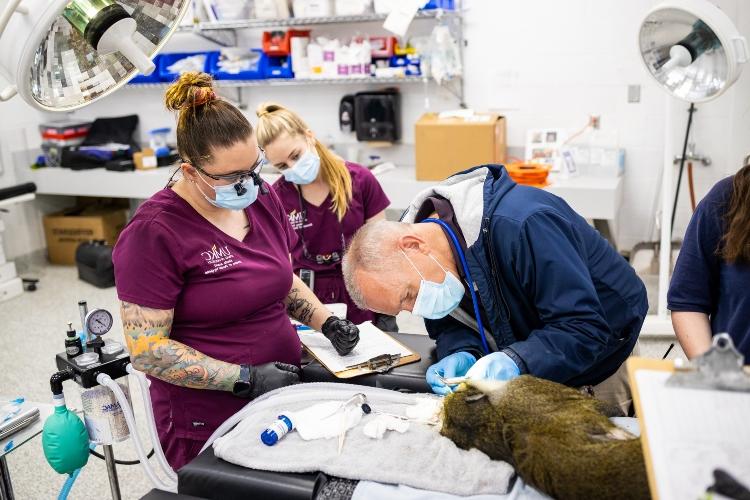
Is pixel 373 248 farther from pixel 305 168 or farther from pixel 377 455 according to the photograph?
pixel 305 168

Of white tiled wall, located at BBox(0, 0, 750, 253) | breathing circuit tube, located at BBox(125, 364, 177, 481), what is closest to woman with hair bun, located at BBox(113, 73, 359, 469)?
breathing circuit tube, located at BBox(125, 364, 177, 481)

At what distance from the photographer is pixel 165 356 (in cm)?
167

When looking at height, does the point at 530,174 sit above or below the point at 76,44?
below

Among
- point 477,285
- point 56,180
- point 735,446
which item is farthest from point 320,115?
point 735,446

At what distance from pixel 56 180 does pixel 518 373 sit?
4.90 metres

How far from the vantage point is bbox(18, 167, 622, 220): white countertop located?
13.1 ft

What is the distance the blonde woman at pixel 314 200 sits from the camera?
2.65 meters

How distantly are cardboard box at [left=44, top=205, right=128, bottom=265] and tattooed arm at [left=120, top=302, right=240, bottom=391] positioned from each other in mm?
4221

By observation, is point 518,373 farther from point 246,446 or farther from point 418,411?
point 246,446

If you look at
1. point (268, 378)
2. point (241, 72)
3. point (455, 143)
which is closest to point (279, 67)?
point (241, 72)

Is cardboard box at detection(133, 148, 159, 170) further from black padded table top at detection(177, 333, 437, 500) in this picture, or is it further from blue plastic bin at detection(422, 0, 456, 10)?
black padded table top at detection(177, 333, 437, 500)

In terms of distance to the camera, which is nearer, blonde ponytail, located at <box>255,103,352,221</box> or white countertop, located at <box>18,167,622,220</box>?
blonde ponytail, located at <box>255,103,352,221</box>

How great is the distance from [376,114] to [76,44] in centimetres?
378

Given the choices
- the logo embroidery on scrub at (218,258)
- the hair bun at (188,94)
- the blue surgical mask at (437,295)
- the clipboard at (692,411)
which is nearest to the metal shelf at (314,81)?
the hair bun at (188,94)
